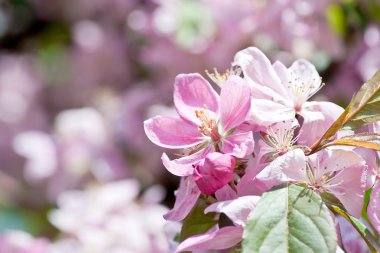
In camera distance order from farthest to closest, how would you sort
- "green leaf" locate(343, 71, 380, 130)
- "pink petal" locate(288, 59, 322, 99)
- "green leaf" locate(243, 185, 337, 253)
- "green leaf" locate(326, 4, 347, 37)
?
1. "green leaf" locate(326, 4, 347, 37)
2. "pink petal" locate(288, 59, 322, 99)
3. "green leaf" locate(343, 71, 380, 130)
4. "green leaf" locate(243, 185, 337, 253)

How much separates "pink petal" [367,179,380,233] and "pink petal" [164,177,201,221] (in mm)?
160

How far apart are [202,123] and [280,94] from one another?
9 centimetres

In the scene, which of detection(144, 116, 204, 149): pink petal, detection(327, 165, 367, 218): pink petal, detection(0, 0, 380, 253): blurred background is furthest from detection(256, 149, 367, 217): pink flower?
detection(0, 0, 380, 253): blurred background

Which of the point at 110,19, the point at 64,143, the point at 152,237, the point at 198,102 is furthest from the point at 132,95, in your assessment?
the point at 198,102

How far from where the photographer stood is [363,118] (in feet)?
2.64

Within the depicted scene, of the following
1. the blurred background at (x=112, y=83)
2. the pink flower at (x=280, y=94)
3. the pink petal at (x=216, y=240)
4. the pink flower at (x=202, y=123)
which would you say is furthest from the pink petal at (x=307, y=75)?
the blurred background at (x=112, y=83)

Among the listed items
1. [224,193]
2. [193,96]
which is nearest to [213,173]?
[224,193]

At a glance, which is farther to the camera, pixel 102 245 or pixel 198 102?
pixel 102 245

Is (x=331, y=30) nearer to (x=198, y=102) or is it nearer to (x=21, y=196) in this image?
(x=198, y=102)

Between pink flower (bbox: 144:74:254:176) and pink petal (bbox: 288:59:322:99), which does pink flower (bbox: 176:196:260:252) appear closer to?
pink flower (bbox: 144:74:254:176)

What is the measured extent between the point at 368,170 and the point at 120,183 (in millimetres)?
1352

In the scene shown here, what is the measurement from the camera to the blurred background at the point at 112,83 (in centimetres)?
178

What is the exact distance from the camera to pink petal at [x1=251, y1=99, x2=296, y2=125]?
81cm

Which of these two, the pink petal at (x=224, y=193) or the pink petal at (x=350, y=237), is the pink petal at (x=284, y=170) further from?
the pink petal at (x=350, y=237)
